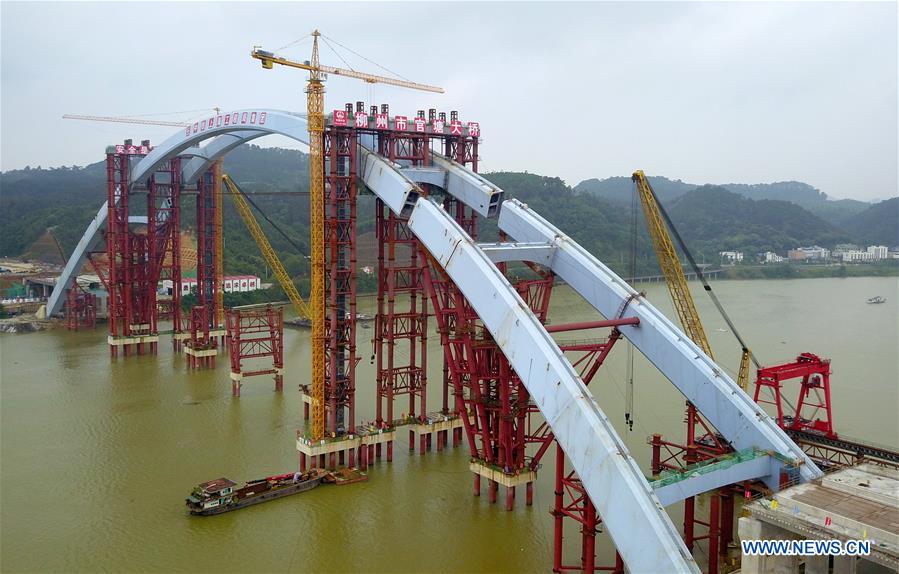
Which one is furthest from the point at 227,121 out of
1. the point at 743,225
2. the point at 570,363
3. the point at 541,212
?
the point at 743,225

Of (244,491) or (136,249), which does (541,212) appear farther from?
(244,491)

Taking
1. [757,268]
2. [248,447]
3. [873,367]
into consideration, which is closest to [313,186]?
[248,447]

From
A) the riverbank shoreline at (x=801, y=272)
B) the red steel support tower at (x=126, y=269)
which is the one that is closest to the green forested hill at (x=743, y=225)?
the riverbank shoreline at (x=801, y=272)

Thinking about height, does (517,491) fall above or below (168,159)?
below

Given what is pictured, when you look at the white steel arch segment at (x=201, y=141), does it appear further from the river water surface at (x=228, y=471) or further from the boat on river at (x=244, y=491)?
the boat on river at (x=244, y=491)

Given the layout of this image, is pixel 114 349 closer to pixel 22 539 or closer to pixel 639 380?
pixel 22 539

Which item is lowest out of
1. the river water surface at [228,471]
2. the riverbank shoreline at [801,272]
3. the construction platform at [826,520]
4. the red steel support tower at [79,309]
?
the river water surface at [228,471]
